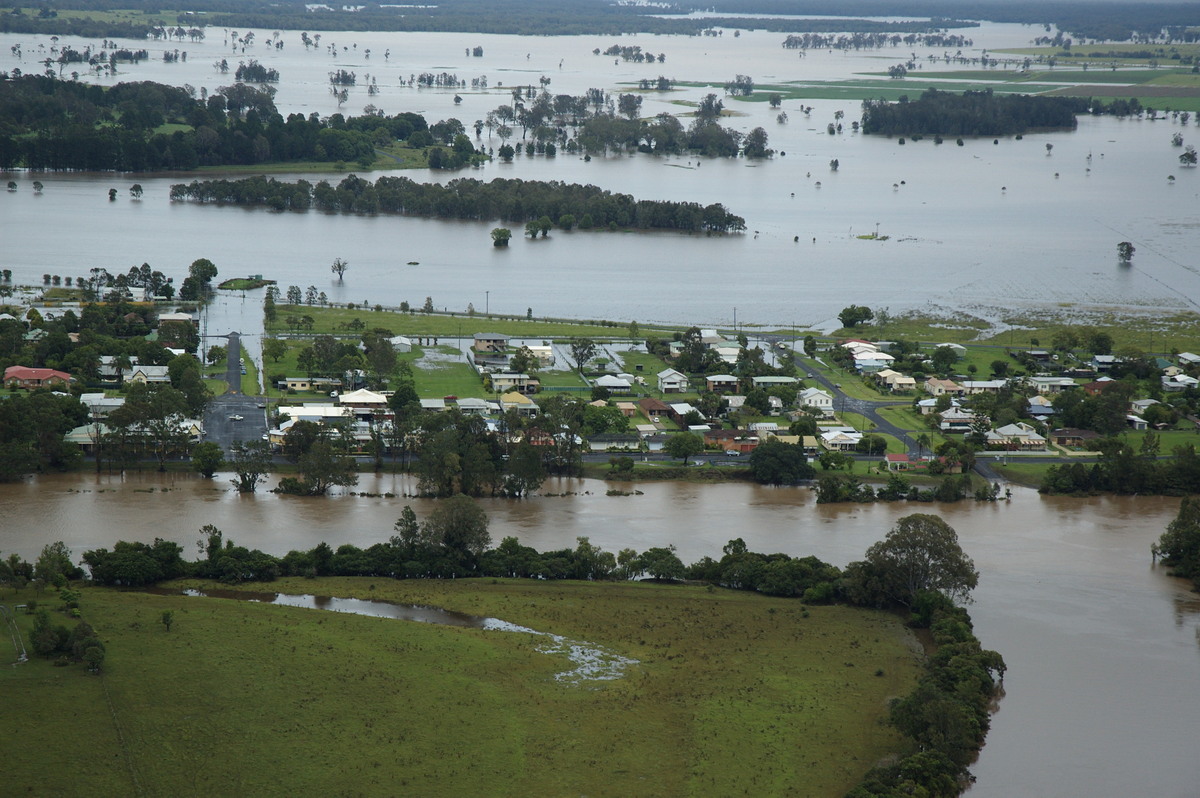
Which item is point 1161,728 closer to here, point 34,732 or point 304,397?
point 34,732

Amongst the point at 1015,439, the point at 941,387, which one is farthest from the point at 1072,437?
the point at 941,387

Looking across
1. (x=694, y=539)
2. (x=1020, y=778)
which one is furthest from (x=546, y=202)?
(x=1020, y=778)

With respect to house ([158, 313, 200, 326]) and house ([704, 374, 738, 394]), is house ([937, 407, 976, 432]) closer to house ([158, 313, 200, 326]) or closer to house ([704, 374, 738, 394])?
house ([704, 374, 738, 394])

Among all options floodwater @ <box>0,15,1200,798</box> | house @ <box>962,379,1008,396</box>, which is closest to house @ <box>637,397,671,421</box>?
floodwater @ <box>0,15,1200,798</box>

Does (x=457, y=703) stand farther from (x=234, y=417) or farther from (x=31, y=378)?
(x=31, y=378)

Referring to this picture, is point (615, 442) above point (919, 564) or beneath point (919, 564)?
above

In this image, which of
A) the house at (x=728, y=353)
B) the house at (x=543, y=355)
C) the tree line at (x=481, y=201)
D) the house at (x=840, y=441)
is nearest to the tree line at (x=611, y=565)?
the house at (x=840, y=441)
